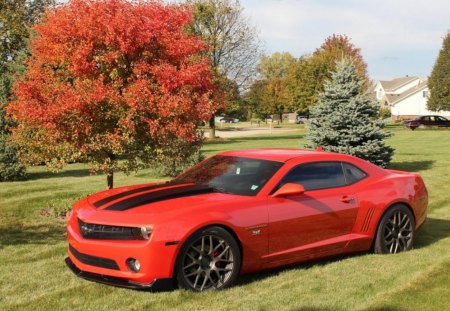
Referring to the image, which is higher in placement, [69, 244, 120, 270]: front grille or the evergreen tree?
the evergreen tree

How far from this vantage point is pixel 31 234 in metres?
8.14

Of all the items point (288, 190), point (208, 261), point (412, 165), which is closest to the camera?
point (208, 261)

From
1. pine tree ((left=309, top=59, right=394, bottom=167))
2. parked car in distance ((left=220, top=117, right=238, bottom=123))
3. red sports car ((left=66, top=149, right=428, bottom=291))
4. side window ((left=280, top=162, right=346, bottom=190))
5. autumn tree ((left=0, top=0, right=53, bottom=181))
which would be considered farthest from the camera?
parked car in distance ((left=220, top=117, right=238, bottom=123))

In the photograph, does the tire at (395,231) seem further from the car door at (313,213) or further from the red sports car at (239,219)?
the car door at (313,213)

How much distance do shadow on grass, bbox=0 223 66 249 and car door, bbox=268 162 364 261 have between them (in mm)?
3715

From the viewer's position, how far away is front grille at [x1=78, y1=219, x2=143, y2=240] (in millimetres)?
4785

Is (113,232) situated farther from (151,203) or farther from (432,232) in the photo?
(432,232)

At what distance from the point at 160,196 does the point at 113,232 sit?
67 cm

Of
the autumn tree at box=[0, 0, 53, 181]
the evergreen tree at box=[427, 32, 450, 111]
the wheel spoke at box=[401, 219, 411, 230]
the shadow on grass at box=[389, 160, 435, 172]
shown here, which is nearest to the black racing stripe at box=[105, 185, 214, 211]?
the wheel spoke at box=[401, 219, 411, 230]

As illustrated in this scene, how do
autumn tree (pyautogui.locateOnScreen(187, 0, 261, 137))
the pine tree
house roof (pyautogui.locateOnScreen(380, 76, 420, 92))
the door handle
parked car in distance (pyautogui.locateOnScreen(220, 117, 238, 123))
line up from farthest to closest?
parked car in distance (pyautogui.locateOnScreen(220, 117, 238, 123)) → house roof (pyautogui.locateOnScreen(380, 76, 420, 92)) → autumn tree (pyautogui.locateOnScreen(187, 0, 261, 137)) → the pine tree → the door handle

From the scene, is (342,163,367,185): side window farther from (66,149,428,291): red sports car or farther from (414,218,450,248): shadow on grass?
(414,218,450,248): shadow on grass

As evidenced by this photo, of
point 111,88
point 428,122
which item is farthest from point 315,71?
point 111,88

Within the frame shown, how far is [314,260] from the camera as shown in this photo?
6.23m

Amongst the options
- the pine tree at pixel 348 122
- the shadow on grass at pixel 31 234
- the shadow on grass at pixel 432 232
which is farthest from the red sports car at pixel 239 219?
the pine tree at pixel 348 122
